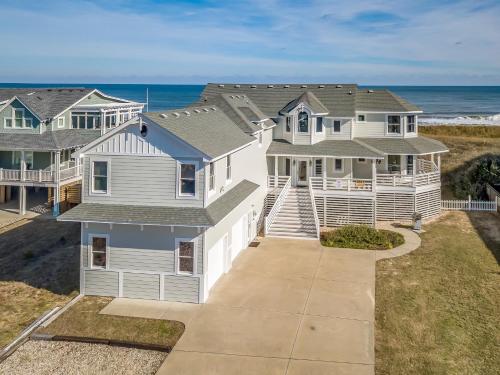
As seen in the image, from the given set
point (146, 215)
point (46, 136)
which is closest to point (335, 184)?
point (146, 215)

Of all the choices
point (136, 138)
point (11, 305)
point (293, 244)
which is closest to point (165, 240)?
point (136, 138)

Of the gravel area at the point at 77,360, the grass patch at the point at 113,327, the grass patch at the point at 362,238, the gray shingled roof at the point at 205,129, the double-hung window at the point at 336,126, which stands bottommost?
the gravel area at the point at 77,360

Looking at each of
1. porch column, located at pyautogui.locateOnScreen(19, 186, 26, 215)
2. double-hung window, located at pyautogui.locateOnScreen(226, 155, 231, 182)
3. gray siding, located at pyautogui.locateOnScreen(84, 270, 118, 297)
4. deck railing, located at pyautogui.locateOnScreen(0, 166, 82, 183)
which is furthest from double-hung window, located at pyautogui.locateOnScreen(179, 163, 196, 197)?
porch column, located at pyautogui.locateOnScreen(19, 186, 26, 215)

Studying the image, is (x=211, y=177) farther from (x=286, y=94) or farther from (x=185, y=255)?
(x=286, y=94)

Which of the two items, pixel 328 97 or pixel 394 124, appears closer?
pixel 394 124

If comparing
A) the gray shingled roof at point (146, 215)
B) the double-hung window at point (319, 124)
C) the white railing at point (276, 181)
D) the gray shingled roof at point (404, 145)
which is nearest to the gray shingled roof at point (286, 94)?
the double-hung window at point (319, 124)

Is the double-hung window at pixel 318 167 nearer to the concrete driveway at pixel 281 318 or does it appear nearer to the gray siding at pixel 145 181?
the concrete driveway at pixel 281 318
